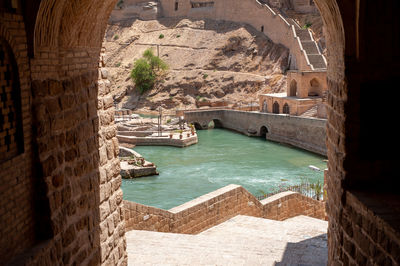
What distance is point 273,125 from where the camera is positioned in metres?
33.3

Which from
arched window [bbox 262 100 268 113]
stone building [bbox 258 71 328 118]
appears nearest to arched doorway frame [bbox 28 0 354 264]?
stone building [bbox 258 71 328 118]

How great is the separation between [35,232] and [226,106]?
36.4m

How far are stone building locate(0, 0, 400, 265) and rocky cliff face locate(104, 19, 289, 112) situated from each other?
34424mm

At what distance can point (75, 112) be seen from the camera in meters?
5.11

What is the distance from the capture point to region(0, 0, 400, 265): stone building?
4062mm

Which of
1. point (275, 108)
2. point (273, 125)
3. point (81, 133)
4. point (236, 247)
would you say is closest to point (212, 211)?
point (236, 247)

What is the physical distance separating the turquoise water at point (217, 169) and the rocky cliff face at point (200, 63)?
8.66 meters

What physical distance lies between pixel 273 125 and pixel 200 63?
50.1ft

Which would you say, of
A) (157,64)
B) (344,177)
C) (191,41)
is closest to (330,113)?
(344,177)

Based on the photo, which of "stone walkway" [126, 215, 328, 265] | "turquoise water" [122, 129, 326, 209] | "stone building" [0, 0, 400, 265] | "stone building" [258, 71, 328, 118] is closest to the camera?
"stone building" [0, 0, 400, 265]

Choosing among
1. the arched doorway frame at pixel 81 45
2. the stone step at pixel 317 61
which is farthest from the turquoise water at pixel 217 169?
the arched doorway frame at pixel 81 45

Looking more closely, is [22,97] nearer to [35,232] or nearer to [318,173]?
[35,232]

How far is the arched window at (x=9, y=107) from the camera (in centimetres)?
399

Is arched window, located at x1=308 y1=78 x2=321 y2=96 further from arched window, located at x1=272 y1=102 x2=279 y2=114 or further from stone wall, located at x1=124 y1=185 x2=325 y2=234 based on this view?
stone wall, located at x1=124 y1=185 x2=325 y2=234
